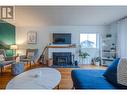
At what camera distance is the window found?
26.4 feet

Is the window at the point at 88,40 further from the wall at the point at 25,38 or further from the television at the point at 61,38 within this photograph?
the wall at the point at 25,38

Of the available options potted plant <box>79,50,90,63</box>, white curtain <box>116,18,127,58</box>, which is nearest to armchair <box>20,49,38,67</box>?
potted plant <box>79,50,90,63</box>

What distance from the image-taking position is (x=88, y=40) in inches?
317

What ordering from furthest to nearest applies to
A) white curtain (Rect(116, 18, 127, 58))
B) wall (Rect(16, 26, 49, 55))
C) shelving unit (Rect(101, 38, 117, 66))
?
wall (Rect(16, 26, 49, 55)), shelving unit (Rect(101, 38, 117, 66)), white curtain (Rect(116, 18, 127, 58))

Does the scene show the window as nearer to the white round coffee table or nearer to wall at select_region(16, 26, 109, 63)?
wall at select_region(16, 26, 109, 63)

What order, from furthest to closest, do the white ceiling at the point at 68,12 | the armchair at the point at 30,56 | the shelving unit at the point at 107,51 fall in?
the shelving unit at the point at 107,51 < the armchair at the point at 30,56 < the white ceiling at the point at 68,12

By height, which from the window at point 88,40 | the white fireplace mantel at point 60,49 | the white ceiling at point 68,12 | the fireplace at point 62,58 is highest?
the white ceiling at point 68,12

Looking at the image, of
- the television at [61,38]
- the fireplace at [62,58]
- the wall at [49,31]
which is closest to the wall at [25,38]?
the wall at [49,31]

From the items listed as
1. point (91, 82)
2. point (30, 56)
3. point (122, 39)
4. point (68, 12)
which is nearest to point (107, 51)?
point (122, 39)

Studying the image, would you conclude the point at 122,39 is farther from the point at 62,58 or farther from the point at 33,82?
the point at 33,82

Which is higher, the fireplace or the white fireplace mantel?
the white fireplace mantel

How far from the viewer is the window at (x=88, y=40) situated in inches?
316

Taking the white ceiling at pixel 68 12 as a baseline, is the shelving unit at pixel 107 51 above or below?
below

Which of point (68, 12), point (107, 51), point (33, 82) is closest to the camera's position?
point (33, 82)
